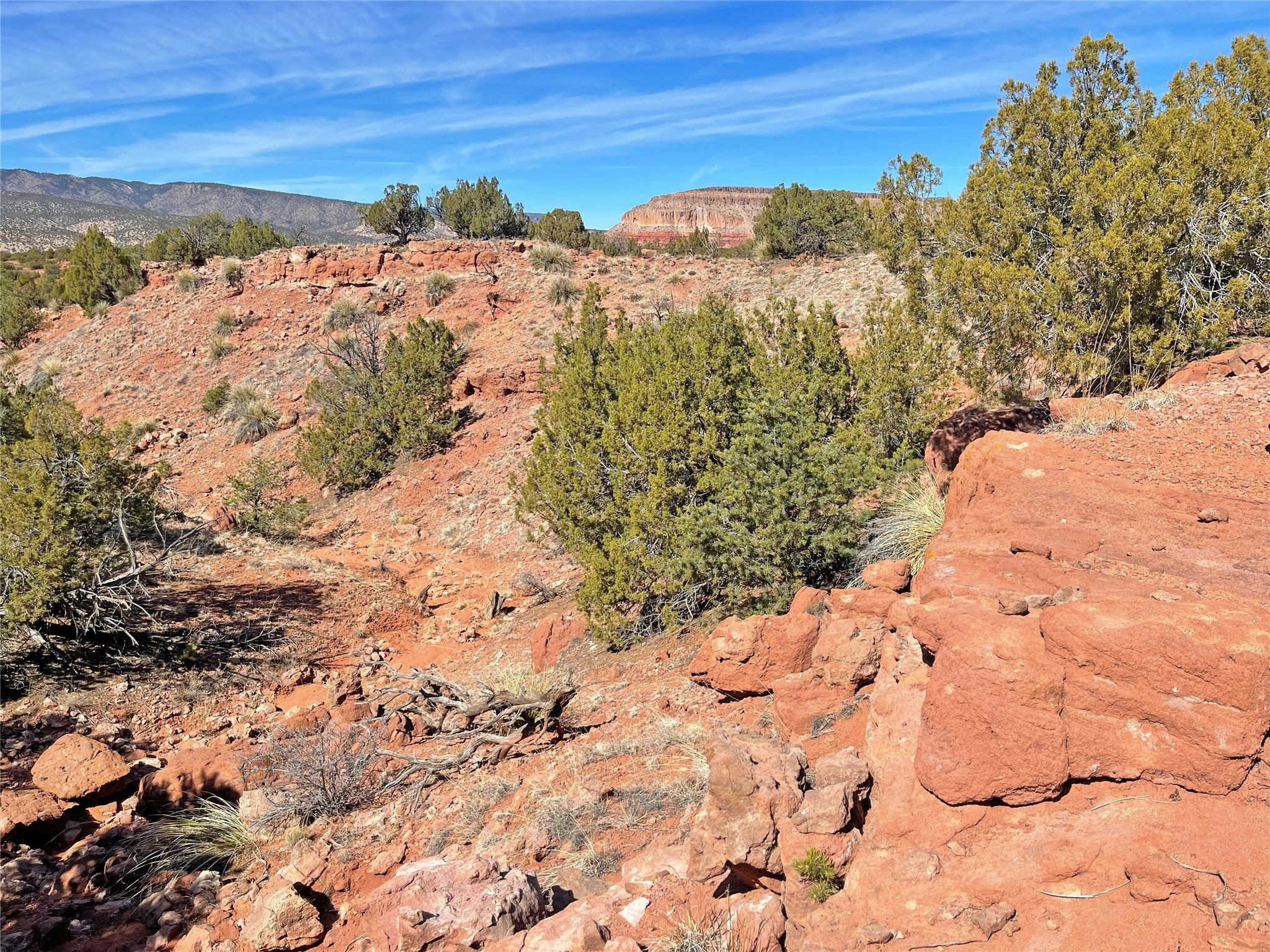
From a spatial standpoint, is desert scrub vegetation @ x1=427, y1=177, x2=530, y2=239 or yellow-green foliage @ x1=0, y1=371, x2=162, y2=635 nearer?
yellow-green foliage @ x1=0, y1=371, x2=162, y2=635

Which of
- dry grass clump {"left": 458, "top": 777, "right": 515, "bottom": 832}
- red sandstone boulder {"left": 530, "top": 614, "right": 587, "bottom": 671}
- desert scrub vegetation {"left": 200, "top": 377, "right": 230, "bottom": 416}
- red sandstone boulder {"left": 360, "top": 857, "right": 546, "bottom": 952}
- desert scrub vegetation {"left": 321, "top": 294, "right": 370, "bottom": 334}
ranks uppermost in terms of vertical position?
desert scrub vegetation {"left": 321, "top": 294, "right": 370, "bottom": 334}

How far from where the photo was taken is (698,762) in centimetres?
516

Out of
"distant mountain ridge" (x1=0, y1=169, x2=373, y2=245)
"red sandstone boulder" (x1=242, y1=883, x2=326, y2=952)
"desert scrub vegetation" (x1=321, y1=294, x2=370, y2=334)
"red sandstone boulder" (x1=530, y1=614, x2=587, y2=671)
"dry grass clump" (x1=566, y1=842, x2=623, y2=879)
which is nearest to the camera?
"red sandstone boulder" (x1=242, y1=883, x2=326, y2=952)

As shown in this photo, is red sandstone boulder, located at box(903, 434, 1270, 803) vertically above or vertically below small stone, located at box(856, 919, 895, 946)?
above

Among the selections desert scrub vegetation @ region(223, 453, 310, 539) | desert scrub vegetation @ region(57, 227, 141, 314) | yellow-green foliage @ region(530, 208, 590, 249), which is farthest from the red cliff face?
desert scrub vegetation @ region(223, 453, 310, 539)

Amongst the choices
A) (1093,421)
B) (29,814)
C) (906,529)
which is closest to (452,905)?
(29,814)

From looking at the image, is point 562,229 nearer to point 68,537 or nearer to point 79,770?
point 68,537

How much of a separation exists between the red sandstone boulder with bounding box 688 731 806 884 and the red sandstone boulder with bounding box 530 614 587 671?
5866mm

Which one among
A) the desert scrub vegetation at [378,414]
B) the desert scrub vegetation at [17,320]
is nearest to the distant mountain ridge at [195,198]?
the desert scrub vegetation at [17,320]

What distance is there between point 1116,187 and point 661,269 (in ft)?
73.0

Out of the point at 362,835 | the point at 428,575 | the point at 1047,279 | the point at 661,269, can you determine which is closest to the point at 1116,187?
the point at 1047,279

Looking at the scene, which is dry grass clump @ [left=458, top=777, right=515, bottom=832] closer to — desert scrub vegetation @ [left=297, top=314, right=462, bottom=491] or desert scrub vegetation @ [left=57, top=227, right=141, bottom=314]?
desert scrub vegetation @ [left=297, top=314, right=462, bottom=491]

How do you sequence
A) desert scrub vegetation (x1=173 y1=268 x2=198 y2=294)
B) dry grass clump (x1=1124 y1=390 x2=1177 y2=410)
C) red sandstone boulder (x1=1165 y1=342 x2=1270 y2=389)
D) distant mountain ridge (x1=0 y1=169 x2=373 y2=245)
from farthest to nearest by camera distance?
1. distant mountain ridge (x1=0 y1=169 x2=373 y2=245)
2. desert scrub vegetation (x1=173 y1=268 x2=198 y2=294)
3. red sandstone boulder (x1=1165 y1=342 x2=1270 y2=389)
4. dry grass clump (x1=1124 y1=390 x2=1177 y2=410)

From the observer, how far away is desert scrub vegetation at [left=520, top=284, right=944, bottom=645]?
753 centimetres
